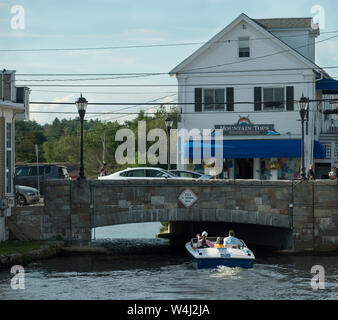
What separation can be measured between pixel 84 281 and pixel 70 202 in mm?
7820

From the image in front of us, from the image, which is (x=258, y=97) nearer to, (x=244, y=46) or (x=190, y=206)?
(x=244, y=46)

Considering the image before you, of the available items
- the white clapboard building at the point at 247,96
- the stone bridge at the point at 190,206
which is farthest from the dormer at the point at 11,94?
the white clapboard building at the point at 247,96

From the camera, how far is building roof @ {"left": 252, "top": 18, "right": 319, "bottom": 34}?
155 feet

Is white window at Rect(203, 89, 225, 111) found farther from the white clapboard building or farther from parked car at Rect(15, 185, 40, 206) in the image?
parked car at Rect(15, 185, 40, 206)

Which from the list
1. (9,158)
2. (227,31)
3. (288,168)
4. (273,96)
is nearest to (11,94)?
(9,158)

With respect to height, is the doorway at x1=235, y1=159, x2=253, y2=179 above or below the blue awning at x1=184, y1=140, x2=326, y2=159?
below

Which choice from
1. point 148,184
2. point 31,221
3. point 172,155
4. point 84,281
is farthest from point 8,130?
point 172,155

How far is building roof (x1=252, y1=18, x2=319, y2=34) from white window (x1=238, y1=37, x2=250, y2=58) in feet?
10.4

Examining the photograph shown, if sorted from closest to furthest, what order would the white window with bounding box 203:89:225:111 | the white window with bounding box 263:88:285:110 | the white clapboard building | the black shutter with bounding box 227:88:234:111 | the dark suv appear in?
the dark suv
the white clapboard building
the white window with bounding box 263:88:285:110
the black shutter with bounding box 227:88:234:111
the white window with bounding box 203:89:225:111

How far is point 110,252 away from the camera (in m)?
35.3

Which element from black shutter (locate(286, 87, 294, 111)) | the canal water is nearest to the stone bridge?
the canal water
